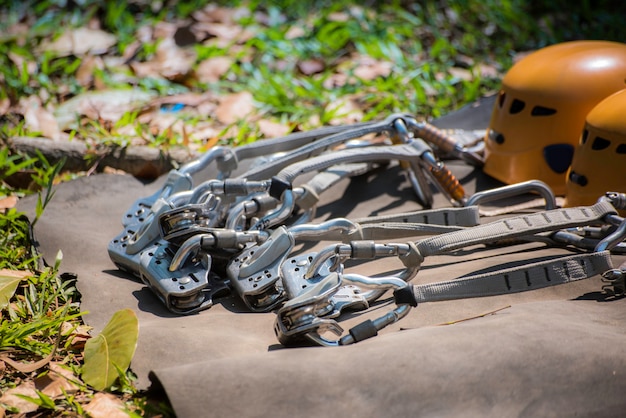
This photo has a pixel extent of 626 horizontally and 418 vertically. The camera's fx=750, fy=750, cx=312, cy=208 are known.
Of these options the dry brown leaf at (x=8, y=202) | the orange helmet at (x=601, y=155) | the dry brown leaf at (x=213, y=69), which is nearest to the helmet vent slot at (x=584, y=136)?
the orange helmet at (x=601, y=155)

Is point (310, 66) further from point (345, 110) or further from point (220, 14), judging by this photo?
point (220, 14)

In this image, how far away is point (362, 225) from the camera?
8.96 ft

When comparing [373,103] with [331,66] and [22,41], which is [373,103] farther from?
[22,41]

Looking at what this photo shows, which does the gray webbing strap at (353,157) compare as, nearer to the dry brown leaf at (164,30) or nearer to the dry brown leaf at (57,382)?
the dry brown leaf at (57,382)

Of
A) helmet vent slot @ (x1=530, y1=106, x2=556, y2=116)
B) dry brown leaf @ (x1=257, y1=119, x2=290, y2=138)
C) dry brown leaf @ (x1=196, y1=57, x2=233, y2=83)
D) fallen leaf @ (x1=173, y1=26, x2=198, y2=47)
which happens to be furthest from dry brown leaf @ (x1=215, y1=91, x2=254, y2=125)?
helmet vent slot @ (x1=530, y1=106, x2=556, y2=116)

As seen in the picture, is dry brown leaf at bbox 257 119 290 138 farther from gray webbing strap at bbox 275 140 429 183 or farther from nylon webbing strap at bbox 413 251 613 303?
nylon webbing strap at bbox 413 251 613 303

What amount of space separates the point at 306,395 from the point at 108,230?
5.24ft

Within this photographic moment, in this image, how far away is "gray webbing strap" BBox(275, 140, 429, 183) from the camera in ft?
9.44

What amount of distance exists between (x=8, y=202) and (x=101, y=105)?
4.48ft

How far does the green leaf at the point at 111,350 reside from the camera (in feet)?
6.93

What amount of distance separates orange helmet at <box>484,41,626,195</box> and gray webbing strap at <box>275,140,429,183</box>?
49 cm

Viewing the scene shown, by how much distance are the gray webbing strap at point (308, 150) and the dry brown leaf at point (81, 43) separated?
2.85m

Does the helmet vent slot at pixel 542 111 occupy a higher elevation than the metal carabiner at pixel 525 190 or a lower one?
higher

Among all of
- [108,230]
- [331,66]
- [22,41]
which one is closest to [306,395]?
[108,230]
